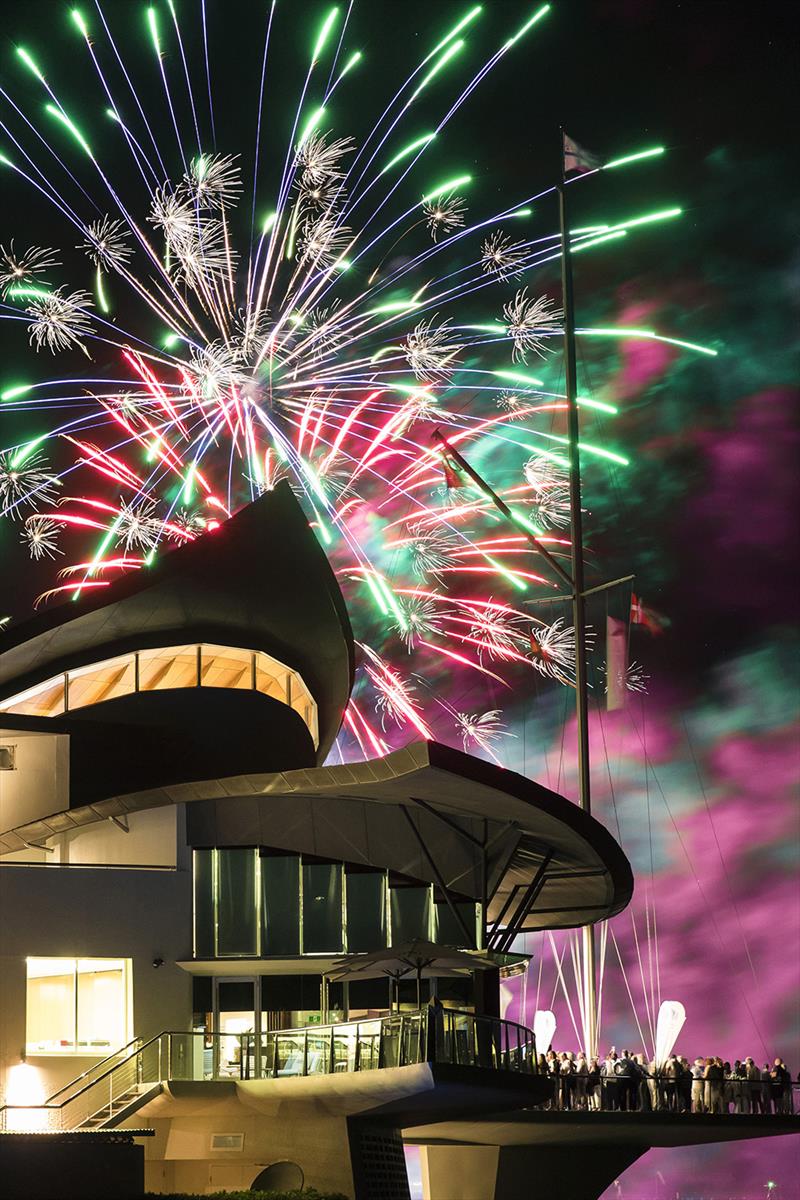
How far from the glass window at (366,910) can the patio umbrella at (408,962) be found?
4.05 metres

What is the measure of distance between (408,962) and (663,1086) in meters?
9.70

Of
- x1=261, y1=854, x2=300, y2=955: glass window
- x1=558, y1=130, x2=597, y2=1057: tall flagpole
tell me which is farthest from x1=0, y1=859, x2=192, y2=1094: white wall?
x1=558, y1=130, x2=597, y2=1057: tall flagpole

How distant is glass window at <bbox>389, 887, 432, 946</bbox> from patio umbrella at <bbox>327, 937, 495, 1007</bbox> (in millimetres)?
4721

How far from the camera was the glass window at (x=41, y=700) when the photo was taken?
38.9 m

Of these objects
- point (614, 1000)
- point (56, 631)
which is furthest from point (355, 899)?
point (614, 1000)

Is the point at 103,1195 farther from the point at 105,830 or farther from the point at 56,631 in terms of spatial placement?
the point at 56,631

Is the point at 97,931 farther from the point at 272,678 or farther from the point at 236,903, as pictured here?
the point at 272,678

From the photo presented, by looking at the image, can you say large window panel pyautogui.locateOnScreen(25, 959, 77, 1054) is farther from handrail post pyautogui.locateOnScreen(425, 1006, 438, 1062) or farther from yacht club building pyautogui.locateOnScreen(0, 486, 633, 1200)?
handrail post pyautogui.locateOnScreen(425, 1006, 438, 1062)

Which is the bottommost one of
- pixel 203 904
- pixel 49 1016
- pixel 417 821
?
pixel 49 1016

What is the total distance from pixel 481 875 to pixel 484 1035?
421 centimetres

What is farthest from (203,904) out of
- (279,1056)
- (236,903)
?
(279,1056)

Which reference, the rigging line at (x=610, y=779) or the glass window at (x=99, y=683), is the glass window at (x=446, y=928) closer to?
the glass window at (x=99, y=683)

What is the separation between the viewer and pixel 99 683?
1542 inches

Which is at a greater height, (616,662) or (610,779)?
(610,779)
